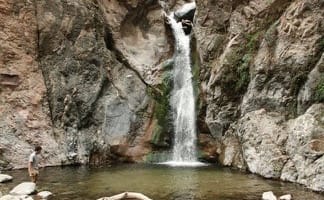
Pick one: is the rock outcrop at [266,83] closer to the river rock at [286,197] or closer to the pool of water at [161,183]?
the pool of water at [161,183]

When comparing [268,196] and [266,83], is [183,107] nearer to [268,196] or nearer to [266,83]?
[266,83]

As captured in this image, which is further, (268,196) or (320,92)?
(320,92)

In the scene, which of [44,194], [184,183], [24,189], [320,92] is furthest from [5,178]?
[320,92]

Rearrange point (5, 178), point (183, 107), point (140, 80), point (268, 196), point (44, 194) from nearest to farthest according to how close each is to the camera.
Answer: point (268, 196), point (44, 194), point (5, 178), point (183, 107), point (140, 80)

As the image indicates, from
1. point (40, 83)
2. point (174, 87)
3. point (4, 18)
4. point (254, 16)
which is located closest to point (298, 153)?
point (254, 16)

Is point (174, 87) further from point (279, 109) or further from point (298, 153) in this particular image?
point (298, 153)

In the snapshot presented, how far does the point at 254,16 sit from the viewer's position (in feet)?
77.6

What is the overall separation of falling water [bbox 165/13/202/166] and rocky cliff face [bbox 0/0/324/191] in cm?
49

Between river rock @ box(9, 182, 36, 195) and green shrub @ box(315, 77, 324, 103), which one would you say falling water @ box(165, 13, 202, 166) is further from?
river rock @ box(9, 182, 36, 195)

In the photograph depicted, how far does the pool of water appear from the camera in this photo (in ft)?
51.1

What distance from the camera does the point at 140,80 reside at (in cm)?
2764

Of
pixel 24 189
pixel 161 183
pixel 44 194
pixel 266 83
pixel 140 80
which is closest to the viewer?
pixel 44 194

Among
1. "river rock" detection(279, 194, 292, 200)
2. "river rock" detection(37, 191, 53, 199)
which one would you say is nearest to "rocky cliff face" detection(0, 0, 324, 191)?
"river rock" detection(279, 194, 292, 200)

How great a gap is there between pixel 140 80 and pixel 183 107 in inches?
124
